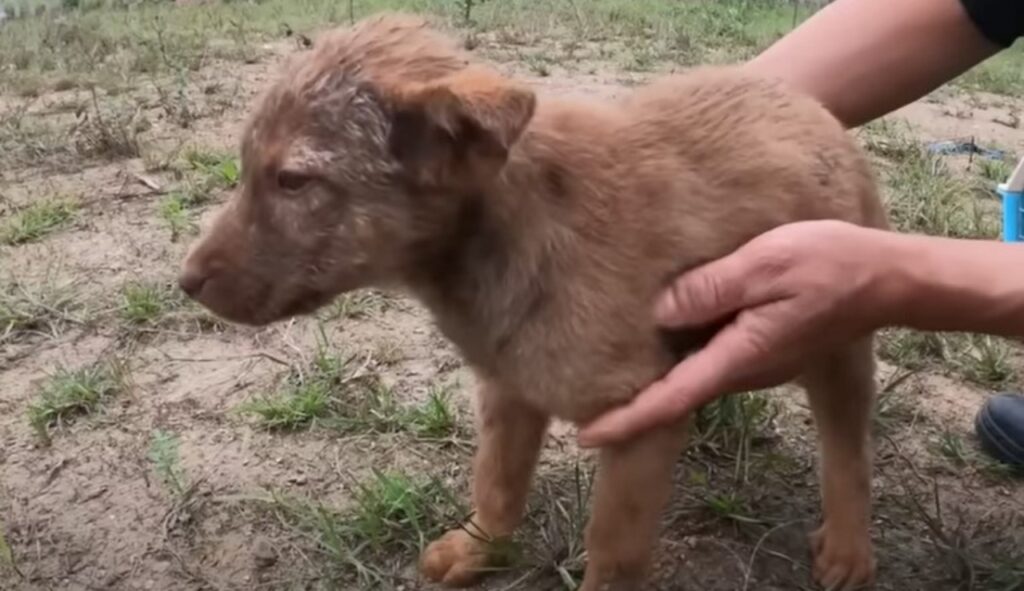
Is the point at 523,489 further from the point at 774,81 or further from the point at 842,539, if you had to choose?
the point at 774,81

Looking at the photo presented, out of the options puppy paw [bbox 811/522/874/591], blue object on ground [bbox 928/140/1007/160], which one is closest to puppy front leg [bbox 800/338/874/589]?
puppy paw [bbox 811/522/874/591]

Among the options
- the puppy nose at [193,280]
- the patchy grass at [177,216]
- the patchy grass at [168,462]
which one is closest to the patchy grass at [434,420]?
the patchy grass at [168,462]

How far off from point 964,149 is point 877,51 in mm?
2818

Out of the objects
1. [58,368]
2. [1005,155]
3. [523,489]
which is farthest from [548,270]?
[1005,155]

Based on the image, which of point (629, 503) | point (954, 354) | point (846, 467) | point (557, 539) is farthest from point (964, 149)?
point (629, 503)

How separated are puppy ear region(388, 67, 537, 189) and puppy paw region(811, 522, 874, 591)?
1.13 meters

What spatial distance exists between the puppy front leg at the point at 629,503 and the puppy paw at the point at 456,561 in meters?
0.34

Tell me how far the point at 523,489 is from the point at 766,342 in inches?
27.7

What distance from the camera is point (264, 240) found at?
6.81 ft

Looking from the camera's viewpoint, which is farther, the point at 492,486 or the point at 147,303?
the point at 147,303

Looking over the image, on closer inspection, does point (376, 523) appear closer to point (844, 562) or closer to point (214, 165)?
point (844, 562)

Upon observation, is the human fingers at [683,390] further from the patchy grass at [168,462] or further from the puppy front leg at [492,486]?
the patchy grass at [168,462]

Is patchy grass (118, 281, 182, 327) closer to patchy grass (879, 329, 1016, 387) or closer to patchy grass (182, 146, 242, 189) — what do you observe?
patchy grass (182, 146, 242, 189)

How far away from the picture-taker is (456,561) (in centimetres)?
256
